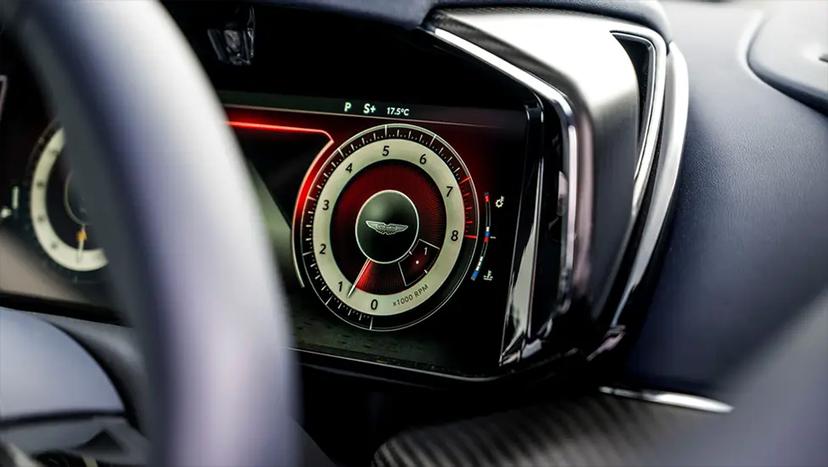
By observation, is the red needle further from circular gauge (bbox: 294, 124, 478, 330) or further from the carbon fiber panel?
the carbon fiber panel

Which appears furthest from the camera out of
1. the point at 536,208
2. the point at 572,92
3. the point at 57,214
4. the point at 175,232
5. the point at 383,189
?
the point at 57,214

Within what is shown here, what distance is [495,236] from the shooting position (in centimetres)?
93

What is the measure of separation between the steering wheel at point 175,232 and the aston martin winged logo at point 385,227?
0.46m

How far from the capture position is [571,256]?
0.78 metres

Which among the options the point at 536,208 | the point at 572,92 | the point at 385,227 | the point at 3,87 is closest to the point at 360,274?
the point at 385,227

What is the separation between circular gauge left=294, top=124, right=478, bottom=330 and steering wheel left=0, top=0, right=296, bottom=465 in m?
0.45

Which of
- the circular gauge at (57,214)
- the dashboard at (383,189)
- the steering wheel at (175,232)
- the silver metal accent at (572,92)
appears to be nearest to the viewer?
the steering wheel at (175,232)

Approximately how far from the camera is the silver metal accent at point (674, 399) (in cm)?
84

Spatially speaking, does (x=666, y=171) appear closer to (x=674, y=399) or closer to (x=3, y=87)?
(x=674, y=399)

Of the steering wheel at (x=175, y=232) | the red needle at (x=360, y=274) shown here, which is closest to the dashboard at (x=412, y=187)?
the red needle at (x=360, y=274)

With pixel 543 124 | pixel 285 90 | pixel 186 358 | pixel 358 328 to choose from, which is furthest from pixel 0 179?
pixel 186 358

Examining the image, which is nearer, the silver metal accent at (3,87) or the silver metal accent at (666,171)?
the silver metal accent at (666,171)

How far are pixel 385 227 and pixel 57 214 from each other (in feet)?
1.37

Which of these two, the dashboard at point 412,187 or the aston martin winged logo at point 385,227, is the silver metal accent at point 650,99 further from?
the aston martin winged logo at point 385,227
